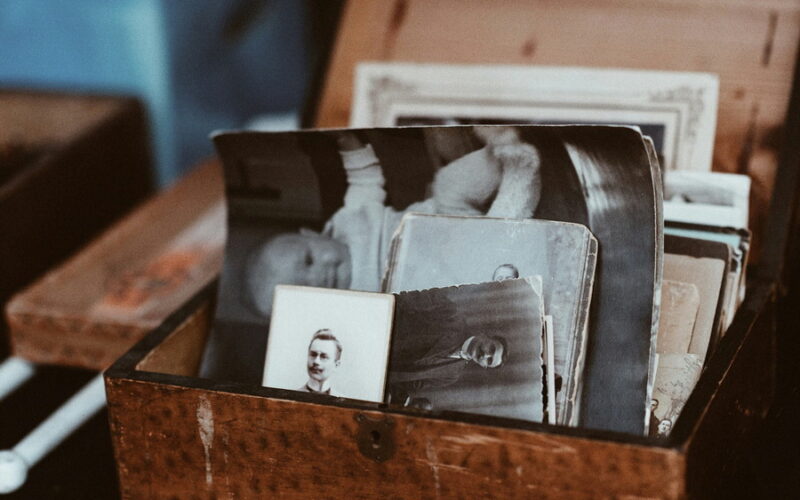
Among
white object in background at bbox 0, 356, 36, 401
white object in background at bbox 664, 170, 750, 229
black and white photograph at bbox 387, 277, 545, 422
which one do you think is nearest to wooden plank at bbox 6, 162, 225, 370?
white object in background at bbox 0, 356, 36, 401

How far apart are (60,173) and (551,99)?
0.76m

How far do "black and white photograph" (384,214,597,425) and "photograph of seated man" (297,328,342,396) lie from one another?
0.26 ft

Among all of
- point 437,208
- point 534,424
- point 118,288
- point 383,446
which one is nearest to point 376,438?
point 383,446

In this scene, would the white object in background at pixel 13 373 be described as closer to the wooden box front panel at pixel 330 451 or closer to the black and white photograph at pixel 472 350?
the wooden box front panel at pixel 330 451

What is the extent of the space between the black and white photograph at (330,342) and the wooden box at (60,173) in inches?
22.8

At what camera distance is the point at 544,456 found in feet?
1.79

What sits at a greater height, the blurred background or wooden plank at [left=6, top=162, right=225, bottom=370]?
the blurred background

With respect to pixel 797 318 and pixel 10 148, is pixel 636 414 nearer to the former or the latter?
pixel 797 318

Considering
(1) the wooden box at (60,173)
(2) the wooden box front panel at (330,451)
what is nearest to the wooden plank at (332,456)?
(2) the wooden box front panel at (330,451)

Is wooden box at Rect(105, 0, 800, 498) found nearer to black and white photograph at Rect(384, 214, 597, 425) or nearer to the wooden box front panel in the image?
the wooden box front panel

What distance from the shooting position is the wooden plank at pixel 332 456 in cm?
54

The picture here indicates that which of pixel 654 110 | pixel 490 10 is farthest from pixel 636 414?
pixel 490 10

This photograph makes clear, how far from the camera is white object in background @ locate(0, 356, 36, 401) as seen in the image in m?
0.99

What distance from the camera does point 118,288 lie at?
1.04 metres
